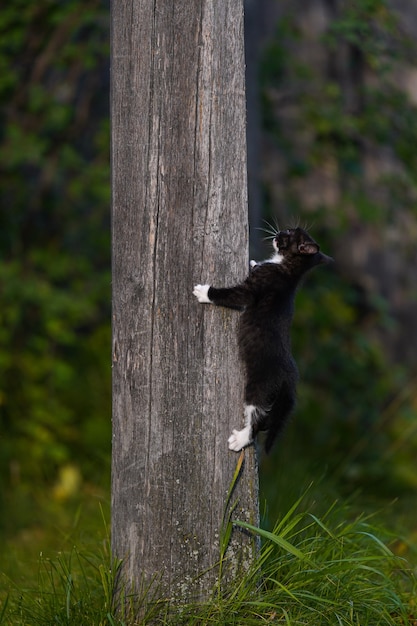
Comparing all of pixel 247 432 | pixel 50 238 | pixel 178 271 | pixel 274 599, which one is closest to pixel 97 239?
pixel 50 238

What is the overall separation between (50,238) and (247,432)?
15.3ft

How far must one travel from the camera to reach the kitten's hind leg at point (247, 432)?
10.8ft

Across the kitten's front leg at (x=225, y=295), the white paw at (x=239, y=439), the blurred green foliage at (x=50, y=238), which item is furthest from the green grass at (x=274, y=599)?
the blurred green foliage at (x=50, y=238)

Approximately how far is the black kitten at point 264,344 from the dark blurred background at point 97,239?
2583 millimetres

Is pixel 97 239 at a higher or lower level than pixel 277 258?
higher

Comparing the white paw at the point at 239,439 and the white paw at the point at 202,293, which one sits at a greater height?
the white paw at the point at 202,293

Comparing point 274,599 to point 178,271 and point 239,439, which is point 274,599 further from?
point 178,271

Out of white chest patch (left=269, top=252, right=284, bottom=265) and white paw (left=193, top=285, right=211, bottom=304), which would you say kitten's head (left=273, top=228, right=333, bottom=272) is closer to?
white chest patch (left=269, top=252, right=284, bottom=265)

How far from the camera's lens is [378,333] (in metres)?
10.7

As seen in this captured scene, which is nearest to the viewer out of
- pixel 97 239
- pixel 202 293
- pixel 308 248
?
pixel 202 293

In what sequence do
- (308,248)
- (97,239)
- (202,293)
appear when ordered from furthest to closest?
(97,239), (308,248), (202,293)

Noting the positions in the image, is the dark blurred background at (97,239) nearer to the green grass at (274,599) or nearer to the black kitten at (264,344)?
the green grass at (274,599)

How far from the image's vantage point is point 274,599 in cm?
321

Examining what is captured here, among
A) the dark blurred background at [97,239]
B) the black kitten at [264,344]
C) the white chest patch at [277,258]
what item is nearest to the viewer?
the black kitten at [264,344]
